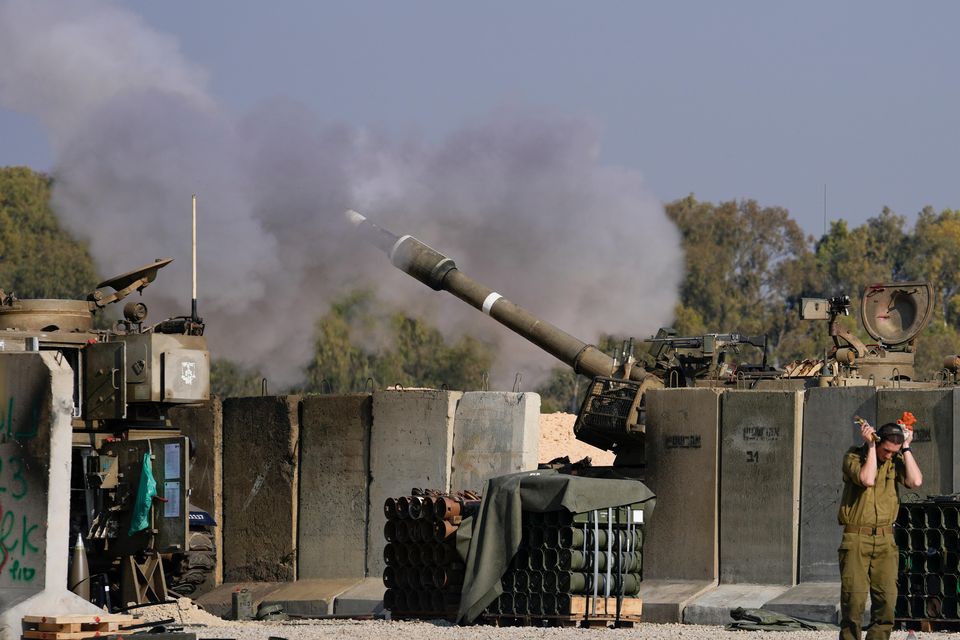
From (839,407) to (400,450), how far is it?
205 inches

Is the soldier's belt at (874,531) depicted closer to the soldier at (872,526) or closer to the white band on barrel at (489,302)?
the soldier at (872,526)

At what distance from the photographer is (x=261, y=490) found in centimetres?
2219

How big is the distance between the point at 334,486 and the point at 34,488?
24.7 feet

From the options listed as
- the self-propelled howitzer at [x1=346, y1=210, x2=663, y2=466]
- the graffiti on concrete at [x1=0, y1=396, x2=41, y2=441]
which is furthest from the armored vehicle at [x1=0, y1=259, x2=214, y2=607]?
the self-propelled howitzer at [x1=346, y1=210, x2=663, y2=466]

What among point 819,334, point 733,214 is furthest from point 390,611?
point 733,214

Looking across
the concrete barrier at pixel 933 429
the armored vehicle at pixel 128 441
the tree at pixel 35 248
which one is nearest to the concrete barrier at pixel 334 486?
the armored vehicle at pixel 128 441

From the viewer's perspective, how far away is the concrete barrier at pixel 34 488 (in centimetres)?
1420

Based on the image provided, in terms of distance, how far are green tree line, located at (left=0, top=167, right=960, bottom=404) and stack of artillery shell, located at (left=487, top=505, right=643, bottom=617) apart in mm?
29588

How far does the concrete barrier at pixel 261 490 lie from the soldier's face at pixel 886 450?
399 inches

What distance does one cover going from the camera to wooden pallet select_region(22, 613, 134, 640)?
13.8 metres

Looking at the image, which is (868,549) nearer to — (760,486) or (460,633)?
(460,633)

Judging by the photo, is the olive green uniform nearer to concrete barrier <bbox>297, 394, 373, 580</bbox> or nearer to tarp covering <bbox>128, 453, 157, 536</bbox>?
tarp covering <bbox>128, 453, 157, 536</bbox>

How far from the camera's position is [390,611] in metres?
18.5

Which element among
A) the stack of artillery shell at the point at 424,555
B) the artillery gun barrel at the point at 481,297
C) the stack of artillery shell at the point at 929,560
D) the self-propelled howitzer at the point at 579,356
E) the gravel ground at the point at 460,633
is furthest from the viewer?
the artillery gun barrel at the point at 481,297
